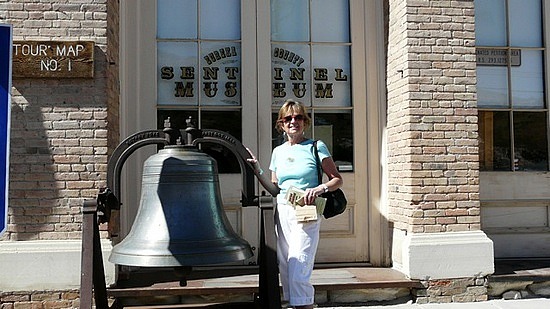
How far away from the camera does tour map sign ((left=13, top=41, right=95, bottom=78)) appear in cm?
479

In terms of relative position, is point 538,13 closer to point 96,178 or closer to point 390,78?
point 390,78

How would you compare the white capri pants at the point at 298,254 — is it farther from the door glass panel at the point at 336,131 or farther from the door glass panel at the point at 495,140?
the door glass panel at the point at 495,140

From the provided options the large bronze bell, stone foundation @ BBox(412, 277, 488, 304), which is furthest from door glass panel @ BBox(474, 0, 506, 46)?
the large bronze bell

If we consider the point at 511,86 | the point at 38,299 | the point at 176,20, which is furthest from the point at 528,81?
the point at 38,299

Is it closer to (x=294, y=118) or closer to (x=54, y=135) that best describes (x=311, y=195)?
(x=294, y=118)

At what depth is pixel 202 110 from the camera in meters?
5.83

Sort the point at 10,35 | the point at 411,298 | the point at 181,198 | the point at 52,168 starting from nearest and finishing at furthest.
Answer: the point at 10,35, the point at 181,198, the point at 52,168, the point at 411,298

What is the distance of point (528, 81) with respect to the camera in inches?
250

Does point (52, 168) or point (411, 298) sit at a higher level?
point (52, 168)

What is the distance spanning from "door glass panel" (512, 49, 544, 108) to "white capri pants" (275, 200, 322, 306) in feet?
11.9

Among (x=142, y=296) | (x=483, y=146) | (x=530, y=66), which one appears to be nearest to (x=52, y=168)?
(x=142, y=296)

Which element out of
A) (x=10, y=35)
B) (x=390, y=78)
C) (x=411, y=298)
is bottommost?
(x=411, y=298)

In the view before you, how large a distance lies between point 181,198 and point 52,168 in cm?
240

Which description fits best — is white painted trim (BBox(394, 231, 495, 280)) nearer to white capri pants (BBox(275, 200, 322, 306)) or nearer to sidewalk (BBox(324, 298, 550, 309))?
sidewalk (BBox(324, 298, 550, 309))
